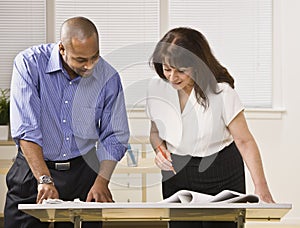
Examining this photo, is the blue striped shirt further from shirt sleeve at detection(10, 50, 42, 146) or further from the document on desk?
the document on desk

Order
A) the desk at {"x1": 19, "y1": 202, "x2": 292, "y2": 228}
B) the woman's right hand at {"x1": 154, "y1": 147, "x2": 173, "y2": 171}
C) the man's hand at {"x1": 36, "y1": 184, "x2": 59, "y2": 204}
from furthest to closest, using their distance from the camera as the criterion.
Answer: the woman's right hand at {"x1": 154, "y1": 147, "x2": 173, "y2": 171}, the man's hand at {"x1": 36, "y1": 184, "x2": 59, "y2": 204}, the desk at {"x1": 19, "y1": 202, "x2": 292, "y2": 228}

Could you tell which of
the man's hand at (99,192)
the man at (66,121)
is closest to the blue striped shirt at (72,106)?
the man at (66,121)

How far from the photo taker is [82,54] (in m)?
2.24

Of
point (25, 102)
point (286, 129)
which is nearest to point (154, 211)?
point (25, 102)

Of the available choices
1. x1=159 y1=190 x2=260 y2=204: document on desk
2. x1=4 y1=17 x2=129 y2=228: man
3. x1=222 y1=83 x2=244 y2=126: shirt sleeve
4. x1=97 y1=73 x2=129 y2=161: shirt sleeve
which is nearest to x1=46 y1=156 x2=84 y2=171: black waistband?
x1=4 y1=17 x2=129 y2=228: man

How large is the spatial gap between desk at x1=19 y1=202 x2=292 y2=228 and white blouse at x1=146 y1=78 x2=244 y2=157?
0.40m

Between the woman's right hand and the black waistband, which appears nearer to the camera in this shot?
the woman's right hand

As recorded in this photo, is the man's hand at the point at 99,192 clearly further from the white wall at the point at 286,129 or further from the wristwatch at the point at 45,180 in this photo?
the white wall at the point at 286,129

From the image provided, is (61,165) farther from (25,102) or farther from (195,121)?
(195,121)

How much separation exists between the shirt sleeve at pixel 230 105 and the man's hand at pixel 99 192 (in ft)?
1.45

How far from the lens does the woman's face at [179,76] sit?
2.18 m

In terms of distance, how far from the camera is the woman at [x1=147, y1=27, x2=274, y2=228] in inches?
86.9

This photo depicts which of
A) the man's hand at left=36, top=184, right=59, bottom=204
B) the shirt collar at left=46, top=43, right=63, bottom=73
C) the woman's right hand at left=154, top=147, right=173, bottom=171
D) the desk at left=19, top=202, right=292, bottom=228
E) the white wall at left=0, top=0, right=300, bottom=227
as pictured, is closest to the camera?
the desk at left=19, top=202, right=292, bottom=228

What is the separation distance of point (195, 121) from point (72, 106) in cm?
44
